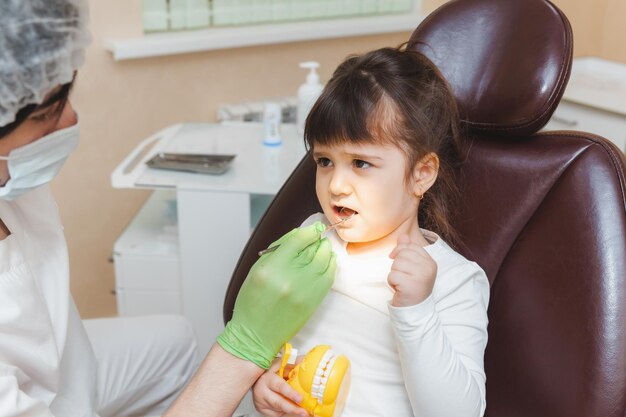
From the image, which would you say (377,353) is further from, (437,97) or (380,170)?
(437,97)

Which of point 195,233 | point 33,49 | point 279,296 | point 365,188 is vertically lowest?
point 195,233

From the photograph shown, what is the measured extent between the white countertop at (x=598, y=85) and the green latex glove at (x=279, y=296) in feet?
5.38

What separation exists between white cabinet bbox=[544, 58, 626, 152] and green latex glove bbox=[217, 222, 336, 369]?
1.54 m

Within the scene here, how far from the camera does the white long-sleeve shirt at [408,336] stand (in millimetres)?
970

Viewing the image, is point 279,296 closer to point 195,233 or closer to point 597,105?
point 195,233

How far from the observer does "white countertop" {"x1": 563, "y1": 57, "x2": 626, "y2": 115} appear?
240cm

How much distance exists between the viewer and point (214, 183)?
174 centimetres

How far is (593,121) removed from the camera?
242 cm

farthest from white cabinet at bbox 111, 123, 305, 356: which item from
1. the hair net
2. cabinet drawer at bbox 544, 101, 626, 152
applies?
cabinet drawer at bbox 544, 101, 626, 152

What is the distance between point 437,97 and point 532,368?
0.46m

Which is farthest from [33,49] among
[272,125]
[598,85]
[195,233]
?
[598,85]

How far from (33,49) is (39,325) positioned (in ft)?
1.40

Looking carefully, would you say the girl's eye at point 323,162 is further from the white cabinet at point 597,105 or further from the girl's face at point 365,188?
the white cabinet at point 597,105

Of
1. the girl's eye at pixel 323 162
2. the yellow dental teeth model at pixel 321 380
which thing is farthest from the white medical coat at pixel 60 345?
the girl's eye at pixel 323 162
